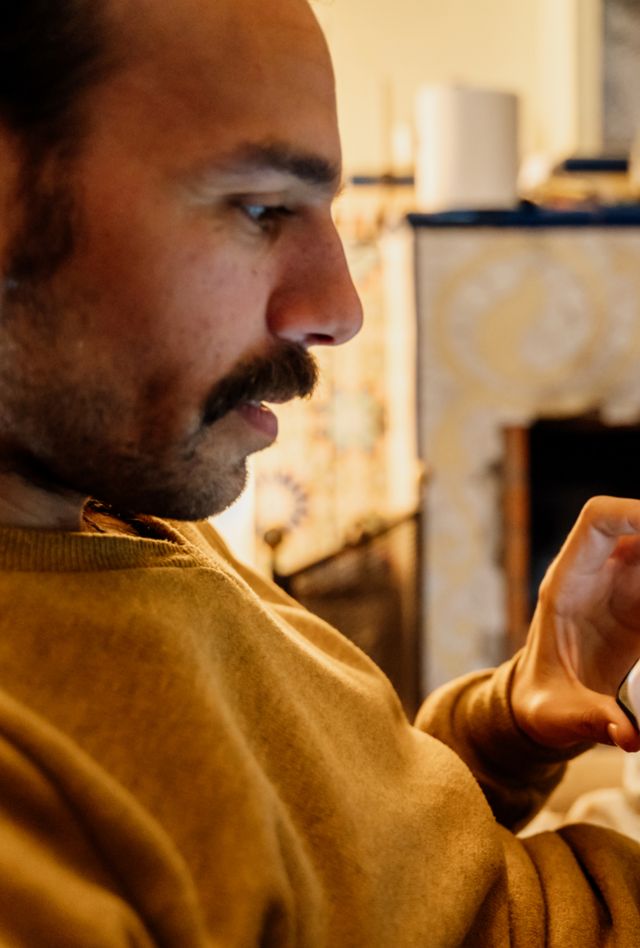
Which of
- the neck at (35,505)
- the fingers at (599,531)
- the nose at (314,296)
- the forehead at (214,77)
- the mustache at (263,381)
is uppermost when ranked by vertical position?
the forehead at (214,77)

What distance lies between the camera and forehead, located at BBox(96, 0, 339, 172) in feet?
1.68

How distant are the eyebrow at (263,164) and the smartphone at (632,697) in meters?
0.36

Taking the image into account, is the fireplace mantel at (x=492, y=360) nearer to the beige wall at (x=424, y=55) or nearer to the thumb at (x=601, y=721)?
the beige wall at (x=424, y=55)

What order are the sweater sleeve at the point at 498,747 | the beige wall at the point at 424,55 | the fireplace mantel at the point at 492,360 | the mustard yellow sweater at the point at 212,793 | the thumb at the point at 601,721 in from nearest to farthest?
the mustard yellow sweater at the point at 212,793
the thumb at the point at 601,721
the sweater sleeve at the point at 498,747
the fireplace mantel at the point at 492,360
the beige wall at the point at 424,55

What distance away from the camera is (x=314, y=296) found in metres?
0.54

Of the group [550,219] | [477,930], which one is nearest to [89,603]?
[477,930]

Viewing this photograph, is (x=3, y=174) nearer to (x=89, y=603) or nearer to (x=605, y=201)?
(x=89, y=603)

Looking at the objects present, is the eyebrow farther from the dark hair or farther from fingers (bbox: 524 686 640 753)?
fingers (bbox: 524 686 640 753)

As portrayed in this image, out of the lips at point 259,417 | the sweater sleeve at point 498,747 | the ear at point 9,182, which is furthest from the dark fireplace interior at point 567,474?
the ear at point 9,182

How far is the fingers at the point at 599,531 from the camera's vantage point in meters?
0.71

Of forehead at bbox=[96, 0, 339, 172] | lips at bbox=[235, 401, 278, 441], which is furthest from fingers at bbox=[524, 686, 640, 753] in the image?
forehead at bbox=[96, 0, 339, 172]

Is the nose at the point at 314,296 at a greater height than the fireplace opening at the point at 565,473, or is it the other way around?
the nose at the point at 314,296

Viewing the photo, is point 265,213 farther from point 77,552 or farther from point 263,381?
point 77,552

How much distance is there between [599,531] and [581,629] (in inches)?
3.3
